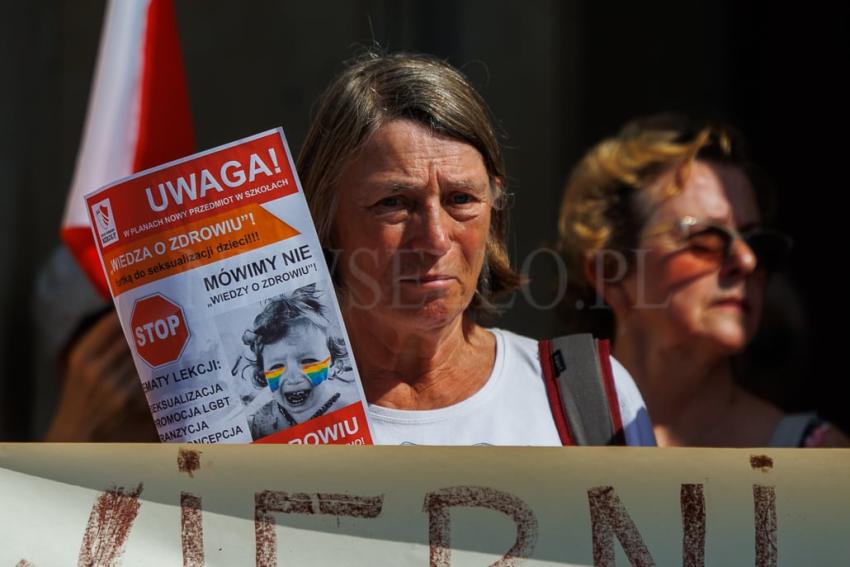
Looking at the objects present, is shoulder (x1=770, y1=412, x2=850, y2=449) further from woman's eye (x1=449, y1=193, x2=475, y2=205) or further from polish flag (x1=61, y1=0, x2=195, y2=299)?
polish flag (x1=61, y1=0, x2=195, y2=299)

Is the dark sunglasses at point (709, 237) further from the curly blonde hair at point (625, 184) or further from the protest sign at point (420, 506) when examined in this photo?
the protest sign at point (420, 506)

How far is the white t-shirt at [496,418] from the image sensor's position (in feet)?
5.79

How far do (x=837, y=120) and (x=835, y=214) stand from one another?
0.34 metres

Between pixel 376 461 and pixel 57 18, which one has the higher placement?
pixel 57 18

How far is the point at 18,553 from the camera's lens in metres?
1.59

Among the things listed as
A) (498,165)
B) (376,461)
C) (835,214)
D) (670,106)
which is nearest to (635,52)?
(670,106)

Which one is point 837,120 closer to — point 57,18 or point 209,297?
point 57,18

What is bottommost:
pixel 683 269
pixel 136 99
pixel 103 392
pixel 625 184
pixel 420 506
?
pixel 420 506

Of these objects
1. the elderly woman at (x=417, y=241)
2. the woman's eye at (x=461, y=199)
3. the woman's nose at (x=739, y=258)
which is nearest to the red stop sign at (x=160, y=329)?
the elderly woman at (x=417, y=241)

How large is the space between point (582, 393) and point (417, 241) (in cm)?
36

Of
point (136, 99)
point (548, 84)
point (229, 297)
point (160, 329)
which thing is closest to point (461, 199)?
point (229, 297)

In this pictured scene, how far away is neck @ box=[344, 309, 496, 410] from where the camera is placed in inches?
71.3

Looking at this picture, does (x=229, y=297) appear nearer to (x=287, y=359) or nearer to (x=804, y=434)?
(x=287, y=359)

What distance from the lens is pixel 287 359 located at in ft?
5.41
